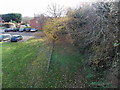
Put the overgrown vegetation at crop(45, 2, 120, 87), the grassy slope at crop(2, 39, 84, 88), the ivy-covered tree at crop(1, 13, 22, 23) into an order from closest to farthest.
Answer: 1. the overgrown vegetation at crop(45, 2, 120, 87)
2. the grassy slope at crop(2, 39, 84, 88)
3. the ivy-covered tree at crop(1, 13, 22, 23)

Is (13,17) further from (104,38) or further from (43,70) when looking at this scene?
(104,38)

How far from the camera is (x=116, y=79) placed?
4.23 meters

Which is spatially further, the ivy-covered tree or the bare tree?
the ivy-covered tree

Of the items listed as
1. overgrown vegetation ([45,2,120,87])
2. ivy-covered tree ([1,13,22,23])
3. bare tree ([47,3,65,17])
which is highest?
ivy-covered tree ([1,13,22,23])

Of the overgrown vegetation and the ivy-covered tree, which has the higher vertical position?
the ivy-covered tree

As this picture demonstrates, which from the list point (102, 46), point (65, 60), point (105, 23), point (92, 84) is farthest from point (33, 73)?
point (105, 23)

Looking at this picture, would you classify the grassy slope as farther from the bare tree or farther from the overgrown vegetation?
the bare tree

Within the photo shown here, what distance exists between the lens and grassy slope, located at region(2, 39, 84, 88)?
5605mm

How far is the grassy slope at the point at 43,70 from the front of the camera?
5605 mm

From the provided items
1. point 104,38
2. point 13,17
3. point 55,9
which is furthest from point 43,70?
point 13,17

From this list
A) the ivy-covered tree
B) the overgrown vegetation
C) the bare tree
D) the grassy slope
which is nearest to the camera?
the overgrown vegetation

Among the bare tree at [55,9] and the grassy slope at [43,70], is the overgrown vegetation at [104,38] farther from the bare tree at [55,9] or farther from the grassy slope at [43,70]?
the bare tree at [55,9]

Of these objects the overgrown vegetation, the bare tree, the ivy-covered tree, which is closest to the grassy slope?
the overgrown vegetation

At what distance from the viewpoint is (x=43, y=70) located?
6445 mm
